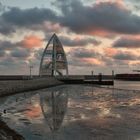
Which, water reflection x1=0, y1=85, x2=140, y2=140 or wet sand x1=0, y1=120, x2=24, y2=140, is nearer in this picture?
wet sand x1=0, y1=120, x2=24, y2=140

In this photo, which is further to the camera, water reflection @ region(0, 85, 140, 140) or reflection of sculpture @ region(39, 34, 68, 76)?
reflection of sculpture @ region(39, 34, 68, 76)

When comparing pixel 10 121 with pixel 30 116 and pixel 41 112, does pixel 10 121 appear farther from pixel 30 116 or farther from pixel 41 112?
pixel 41 112

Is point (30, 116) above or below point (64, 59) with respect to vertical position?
below

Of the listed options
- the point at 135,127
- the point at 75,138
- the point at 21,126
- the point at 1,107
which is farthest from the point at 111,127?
the point at 1,107

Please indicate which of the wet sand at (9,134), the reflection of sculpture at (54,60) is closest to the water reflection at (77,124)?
the wet sand at (9,134)

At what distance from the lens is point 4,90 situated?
163 ft

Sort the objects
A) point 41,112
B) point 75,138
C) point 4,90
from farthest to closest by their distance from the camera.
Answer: point 4,90 → point 41,112 → point 75,138

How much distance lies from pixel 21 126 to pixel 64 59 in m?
110

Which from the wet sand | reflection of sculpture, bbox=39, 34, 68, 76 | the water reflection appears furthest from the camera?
reflection of sculpture, bbox=39, 34, 68, 76

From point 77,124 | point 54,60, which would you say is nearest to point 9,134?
point 77,124

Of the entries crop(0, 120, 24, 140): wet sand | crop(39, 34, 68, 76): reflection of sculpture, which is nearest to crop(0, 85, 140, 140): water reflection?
crop(0, 120, 24, 140): wet sand

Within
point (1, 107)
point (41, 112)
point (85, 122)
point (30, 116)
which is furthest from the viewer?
point (1, 107)

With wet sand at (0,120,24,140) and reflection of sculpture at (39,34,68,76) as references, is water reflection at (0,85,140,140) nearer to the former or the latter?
wet sand at (0,120,24,140)

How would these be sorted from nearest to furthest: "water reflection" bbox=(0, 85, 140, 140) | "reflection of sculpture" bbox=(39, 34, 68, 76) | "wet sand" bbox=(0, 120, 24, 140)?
"wet sand" bbox=(0, 120, 24, 140) → "water reflection" bbox=(0, 85, 140, 140) → "reflection of sculpture" bbox=(39, 34, 68, 76)
